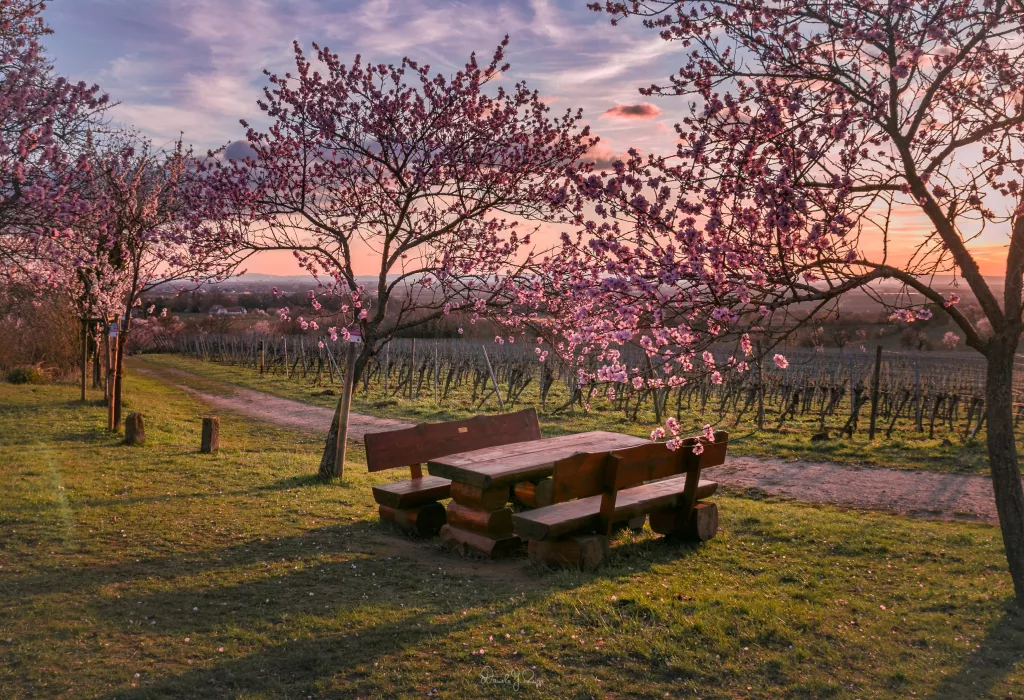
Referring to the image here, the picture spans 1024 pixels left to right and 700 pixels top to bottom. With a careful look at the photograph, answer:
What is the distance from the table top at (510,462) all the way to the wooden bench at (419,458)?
1.82ft

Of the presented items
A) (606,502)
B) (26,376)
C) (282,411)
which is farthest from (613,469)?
(26,376)

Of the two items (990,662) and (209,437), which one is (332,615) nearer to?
(990,662)

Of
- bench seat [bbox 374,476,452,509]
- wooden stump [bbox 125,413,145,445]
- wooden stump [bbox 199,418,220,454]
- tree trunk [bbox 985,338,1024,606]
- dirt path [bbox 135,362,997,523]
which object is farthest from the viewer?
wooden stump [bbox 125,413,145,445]

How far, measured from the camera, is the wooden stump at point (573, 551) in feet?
18.5

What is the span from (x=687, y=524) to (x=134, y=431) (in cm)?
912

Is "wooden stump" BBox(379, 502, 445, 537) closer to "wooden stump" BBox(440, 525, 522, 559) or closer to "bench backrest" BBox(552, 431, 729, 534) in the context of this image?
"wooden stump" BBox(440, 525, 522, 559)

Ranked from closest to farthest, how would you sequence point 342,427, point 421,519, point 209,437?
point 421,519, point 342,427, point 209,437

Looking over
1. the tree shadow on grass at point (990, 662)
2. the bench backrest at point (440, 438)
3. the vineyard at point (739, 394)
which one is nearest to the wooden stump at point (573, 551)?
the bench backrest at point (440, 438)

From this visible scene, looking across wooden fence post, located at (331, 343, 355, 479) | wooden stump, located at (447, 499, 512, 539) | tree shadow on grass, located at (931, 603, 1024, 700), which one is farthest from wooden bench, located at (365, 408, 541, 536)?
tree shadow on grass, located at (931, 603, 1024, 700)

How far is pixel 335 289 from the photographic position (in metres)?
10.0

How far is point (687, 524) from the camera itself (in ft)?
21.5

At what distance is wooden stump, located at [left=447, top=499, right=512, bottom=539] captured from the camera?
6.10 m

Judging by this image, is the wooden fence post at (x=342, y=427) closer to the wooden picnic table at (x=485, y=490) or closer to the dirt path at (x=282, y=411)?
the wooden picnic table at (x=485, y=490)

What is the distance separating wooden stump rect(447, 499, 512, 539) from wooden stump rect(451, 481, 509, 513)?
1.6 inches
